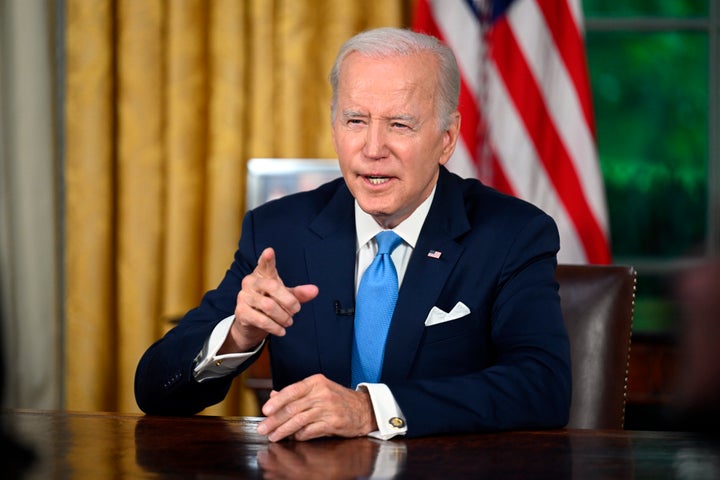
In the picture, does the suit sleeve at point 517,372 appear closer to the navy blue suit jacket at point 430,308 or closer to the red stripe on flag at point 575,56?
the navy blue suit jacket at point 430,308

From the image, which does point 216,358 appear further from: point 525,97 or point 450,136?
point 525,97

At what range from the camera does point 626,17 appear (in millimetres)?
4523

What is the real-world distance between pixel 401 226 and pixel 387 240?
0.05 metres

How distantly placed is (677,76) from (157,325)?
105 inches

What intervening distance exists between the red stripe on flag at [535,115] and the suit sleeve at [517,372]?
1.60m

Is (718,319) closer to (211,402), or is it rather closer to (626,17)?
(211,402)

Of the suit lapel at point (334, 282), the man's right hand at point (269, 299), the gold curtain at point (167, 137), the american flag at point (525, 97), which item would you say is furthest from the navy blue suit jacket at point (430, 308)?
the gold curtain at point (167, 137)

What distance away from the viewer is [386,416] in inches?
62.9

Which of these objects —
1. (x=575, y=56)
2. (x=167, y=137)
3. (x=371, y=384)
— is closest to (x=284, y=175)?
(x=167, y=137)

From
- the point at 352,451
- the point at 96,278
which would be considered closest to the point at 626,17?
the point at 96,278

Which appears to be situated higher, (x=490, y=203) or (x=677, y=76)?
(x=677, y=76)

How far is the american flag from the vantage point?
3756 millimetres

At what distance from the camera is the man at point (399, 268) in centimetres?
191

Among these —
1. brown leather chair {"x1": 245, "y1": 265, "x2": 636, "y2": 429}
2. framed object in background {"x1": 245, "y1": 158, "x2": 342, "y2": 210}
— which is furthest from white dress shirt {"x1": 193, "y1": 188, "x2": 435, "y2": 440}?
framed object in background {"x1": 245, "y1": 158, "x2": 342, "y2": 210}
